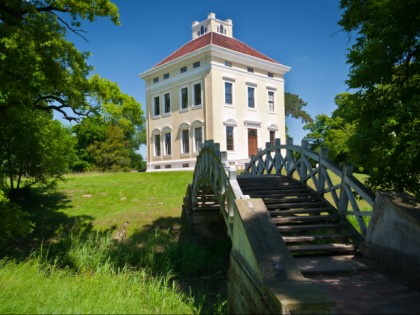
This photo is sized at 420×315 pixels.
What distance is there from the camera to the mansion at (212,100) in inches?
1151

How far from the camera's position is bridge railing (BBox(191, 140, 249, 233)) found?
325 inches

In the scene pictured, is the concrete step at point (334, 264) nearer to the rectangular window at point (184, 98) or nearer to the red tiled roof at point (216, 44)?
the rectangular window at point (184, 98)

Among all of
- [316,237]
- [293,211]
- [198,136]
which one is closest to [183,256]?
[293,211]

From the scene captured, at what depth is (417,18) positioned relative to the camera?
5746mm

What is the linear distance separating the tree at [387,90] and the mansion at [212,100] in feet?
69.1

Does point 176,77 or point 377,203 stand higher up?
point 176,77

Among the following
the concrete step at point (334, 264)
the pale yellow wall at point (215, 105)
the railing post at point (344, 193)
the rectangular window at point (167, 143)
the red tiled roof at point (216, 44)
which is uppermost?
the red tiled roof at point (216, 44)

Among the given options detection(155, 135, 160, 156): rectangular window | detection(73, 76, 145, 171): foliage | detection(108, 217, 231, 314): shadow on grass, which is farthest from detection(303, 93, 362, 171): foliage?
detection(108, 217, 231, 314): shadow on grass

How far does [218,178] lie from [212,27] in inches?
1070

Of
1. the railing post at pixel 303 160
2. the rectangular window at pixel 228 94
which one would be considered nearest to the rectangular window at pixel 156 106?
the rectangular window at pixel 228 94

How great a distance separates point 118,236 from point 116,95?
→ 5634mm

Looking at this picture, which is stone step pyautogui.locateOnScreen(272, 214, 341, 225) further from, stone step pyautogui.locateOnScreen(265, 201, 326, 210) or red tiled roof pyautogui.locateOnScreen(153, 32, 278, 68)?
red tiled roof pyautogui.locateOnScreen(153, 32, 278, 68)

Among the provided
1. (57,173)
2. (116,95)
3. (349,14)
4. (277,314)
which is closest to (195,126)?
(57,173)

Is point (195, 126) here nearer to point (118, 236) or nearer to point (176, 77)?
A: point (176, 77)
